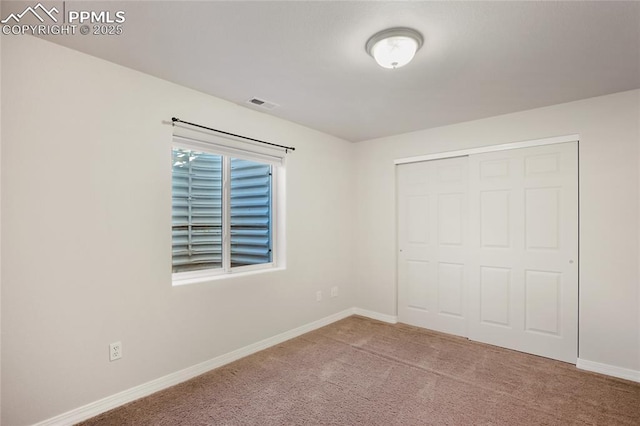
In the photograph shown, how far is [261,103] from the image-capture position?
3072 mm

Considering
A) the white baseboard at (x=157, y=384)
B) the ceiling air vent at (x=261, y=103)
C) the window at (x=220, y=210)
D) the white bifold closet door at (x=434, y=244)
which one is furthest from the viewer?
the white bifold closet door at (x=434, y=244)

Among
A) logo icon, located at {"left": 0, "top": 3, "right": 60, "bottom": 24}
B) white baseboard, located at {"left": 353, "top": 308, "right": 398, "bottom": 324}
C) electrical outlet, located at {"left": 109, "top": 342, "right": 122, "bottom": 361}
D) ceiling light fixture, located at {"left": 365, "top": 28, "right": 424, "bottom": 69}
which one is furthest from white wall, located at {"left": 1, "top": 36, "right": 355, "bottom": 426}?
white baseboard, located at {"left": 353, "top": 308, "right": 398, "bottom": 324}

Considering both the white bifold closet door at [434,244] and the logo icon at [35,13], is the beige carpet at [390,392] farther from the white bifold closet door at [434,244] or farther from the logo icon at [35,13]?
the logo icon at [35,13]

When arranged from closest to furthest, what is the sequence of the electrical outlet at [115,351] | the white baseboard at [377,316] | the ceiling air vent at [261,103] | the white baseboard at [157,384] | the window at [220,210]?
the white baseboard at [157,384] < the electrical outlet at [115,351] < the window at [220,210] < the ceiling air vent at [261,103] < the white baseboard at [377,316]

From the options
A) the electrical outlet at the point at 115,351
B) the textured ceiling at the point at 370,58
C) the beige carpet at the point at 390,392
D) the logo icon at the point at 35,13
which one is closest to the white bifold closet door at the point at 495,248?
the beige carpet at the point at 390,392

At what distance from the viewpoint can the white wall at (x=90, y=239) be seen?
191cm

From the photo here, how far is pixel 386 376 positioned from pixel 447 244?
5.77ft

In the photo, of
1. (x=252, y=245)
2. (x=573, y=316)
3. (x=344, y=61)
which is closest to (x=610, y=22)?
(x=344, y=61)

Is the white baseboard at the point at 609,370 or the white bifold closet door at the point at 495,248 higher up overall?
the white bifold closet door at the point at 495,248

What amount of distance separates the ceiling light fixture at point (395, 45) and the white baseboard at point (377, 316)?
126 inches

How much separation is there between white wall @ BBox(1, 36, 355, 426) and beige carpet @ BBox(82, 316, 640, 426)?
0.33m

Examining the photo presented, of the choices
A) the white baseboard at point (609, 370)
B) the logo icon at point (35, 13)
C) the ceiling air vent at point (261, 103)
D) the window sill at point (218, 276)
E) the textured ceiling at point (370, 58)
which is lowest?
the white baseboard at point (609, 370)

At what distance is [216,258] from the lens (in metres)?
3.14

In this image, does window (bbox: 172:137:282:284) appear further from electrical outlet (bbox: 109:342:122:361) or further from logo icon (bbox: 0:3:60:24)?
logo icon (bbox: 0:3:60:24)
